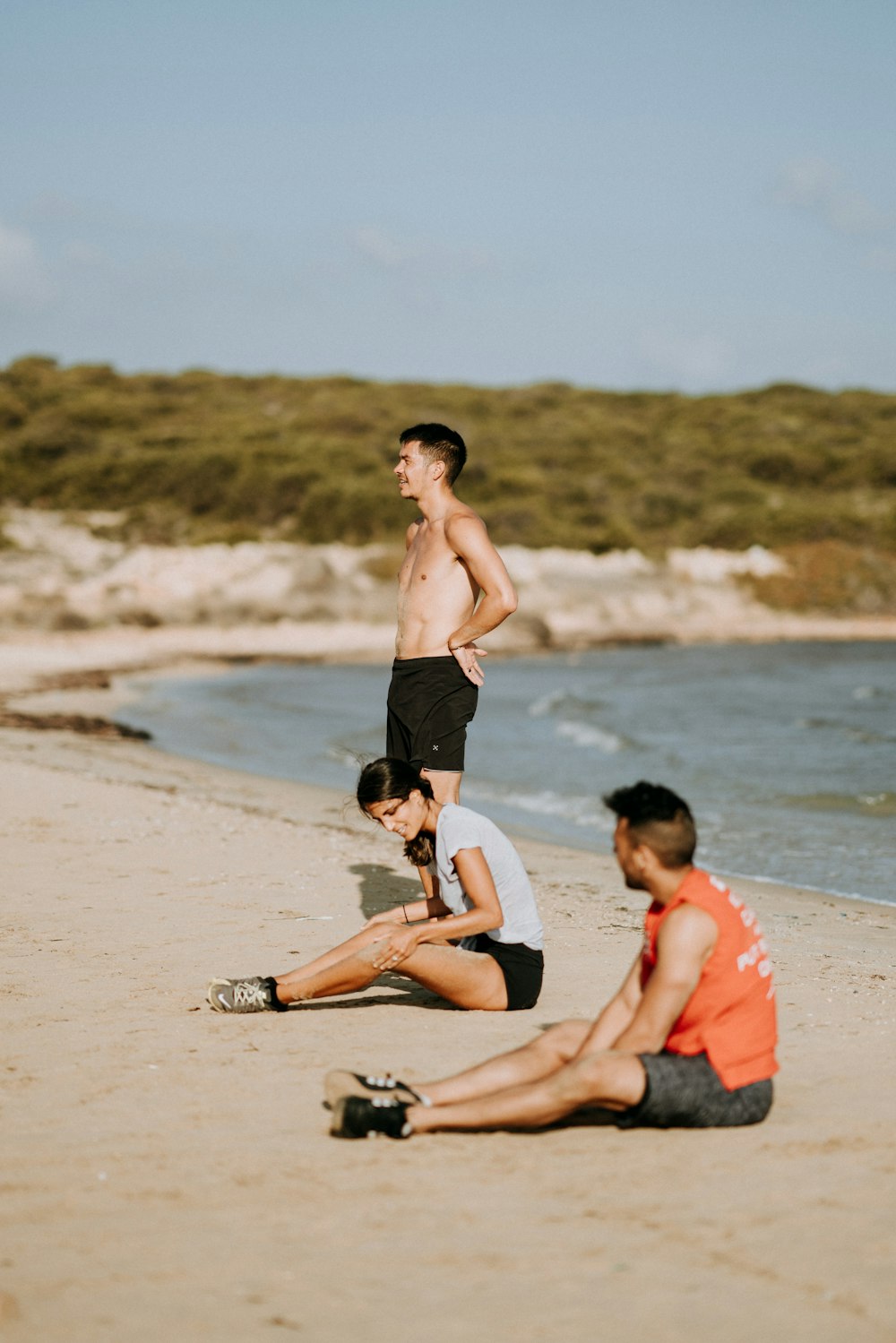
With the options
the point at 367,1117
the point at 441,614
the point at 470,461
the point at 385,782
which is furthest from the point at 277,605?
the point at 367,1117

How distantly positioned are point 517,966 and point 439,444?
2.08 m

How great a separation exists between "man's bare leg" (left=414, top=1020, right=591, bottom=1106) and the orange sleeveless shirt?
0.28m

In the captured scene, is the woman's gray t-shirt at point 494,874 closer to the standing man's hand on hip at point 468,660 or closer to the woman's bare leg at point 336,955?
the woman's bare leg at point 336,955

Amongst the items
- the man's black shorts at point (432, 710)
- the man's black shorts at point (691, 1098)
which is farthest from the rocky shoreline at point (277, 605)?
the man's black shorts at point (691, 1098)

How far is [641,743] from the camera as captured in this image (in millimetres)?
15969

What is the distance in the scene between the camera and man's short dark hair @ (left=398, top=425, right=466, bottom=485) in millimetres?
5516

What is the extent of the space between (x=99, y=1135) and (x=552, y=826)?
700 centimetres

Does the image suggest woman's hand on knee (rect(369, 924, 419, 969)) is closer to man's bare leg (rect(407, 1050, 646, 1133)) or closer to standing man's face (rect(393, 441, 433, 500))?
man's bare leg (rect(407, 1050, 646, 1133))

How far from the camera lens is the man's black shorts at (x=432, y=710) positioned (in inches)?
217

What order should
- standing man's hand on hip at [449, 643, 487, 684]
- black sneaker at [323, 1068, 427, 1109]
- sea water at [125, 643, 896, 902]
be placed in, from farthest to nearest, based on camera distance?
sea water at [125, 643, 896, 902] → standing man's hand on hip at [449, 643, 487, 684] → black sneaker at [323, 1068, 427, 1109]

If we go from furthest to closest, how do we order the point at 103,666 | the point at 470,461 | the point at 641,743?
1. the point at 470,461
2. the point at 103,666
3. the point at 641,743

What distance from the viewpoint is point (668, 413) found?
63875mm

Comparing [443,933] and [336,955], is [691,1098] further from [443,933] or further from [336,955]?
[336,955]

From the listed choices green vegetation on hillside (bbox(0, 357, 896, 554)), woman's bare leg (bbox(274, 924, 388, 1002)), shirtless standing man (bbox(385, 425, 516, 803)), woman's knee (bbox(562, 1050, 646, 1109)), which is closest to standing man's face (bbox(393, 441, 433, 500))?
shirtless standing man (bbox(385, 425, 516, 803))
